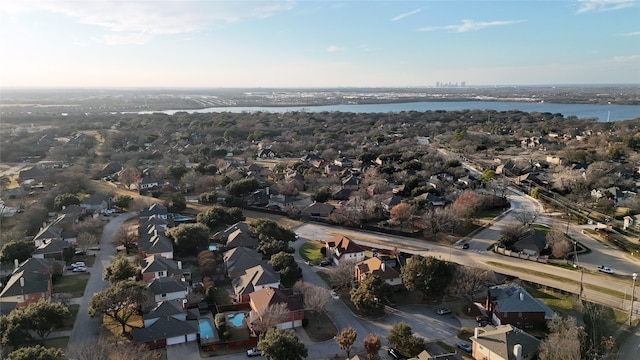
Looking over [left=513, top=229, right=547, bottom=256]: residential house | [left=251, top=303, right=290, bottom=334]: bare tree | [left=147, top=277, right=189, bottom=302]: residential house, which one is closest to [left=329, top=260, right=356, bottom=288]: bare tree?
[left=251, top=303, right=290, bottom=334]: bare tree

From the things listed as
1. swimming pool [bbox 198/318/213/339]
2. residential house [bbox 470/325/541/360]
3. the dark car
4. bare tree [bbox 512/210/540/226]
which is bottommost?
swimming pool [bbox 198/318/213/339]

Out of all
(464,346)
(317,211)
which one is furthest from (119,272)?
(317,211)

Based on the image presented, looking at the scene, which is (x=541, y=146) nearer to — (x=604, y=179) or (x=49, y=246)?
(x=604, y=179)

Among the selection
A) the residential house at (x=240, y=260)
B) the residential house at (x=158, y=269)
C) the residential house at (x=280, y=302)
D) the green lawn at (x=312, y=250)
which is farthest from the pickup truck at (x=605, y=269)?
the residential house at (x=158, y=269)

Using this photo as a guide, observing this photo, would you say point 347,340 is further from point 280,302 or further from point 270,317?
point 280,302

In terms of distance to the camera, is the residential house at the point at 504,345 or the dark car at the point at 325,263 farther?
the dark car at the point at 325,263

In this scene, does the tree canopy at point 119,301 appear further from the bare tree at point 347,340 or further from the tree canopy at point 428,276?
the tree canopy at point 428,276

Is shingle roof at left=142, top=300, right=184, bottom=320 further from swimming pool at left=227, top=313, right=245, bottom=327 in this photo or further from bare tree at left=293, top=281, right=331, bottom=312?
bare tree at left=293, top=281, right=331, bottom=312
